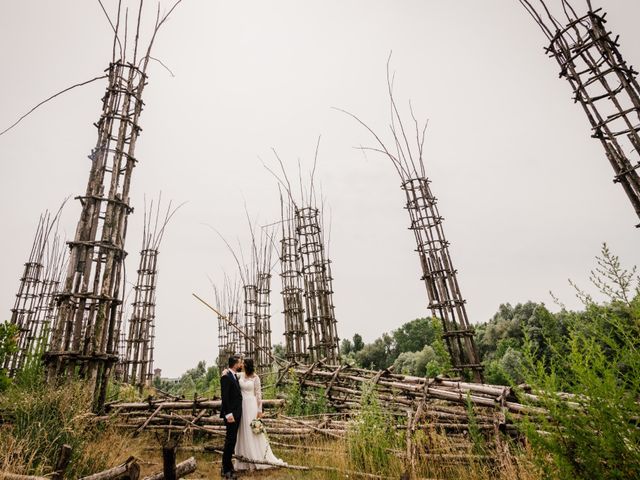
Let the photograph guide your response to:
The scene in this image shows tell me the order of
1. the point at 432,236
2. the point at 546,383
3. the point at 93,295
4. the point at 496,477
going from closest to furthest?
the point at 546,383 < the point at 496,477 < the point at 93,295 < the point at 432,236

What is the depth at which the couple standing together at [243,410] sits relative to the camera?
16.6 feet

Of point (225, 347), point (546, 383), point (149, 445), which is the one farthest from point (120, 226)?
point (225, 347)

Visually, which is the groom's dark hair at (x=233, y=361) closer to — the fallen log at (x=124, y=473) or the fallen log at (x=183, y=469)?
the fallen log at (x=183, y=469)

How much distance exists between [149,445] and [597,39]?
37.7 ft

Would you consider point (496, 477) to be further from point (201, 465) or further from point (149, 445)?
point (149, 445)

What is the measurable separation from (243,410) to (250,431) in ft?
1.19

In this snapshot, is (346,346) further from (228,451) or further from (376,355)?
(228,451)

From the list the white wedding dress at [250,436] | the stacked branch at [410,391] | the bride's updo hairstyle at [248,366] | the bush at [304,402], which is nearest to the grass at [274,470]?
the white wedding dress at [250,436]

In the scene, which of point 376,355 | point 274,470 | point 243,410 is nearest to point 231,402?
point 243,410

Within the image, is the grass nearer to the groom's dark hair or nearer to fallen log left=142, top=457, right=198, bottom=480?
fallen log left=142, top=457, right=198, bottom=480

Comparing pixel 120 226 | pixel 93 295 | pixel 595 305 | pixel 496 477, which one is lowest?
pixel 496 477

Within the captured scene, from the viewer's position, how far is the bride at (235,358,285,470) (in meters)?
5.38

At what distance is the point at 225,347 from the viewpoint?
860 inches

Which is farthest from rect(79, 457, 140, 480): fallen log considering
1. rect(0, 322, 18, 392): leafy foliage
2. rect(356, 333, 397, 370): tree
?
rect(356, 333, 397, 370): tree
